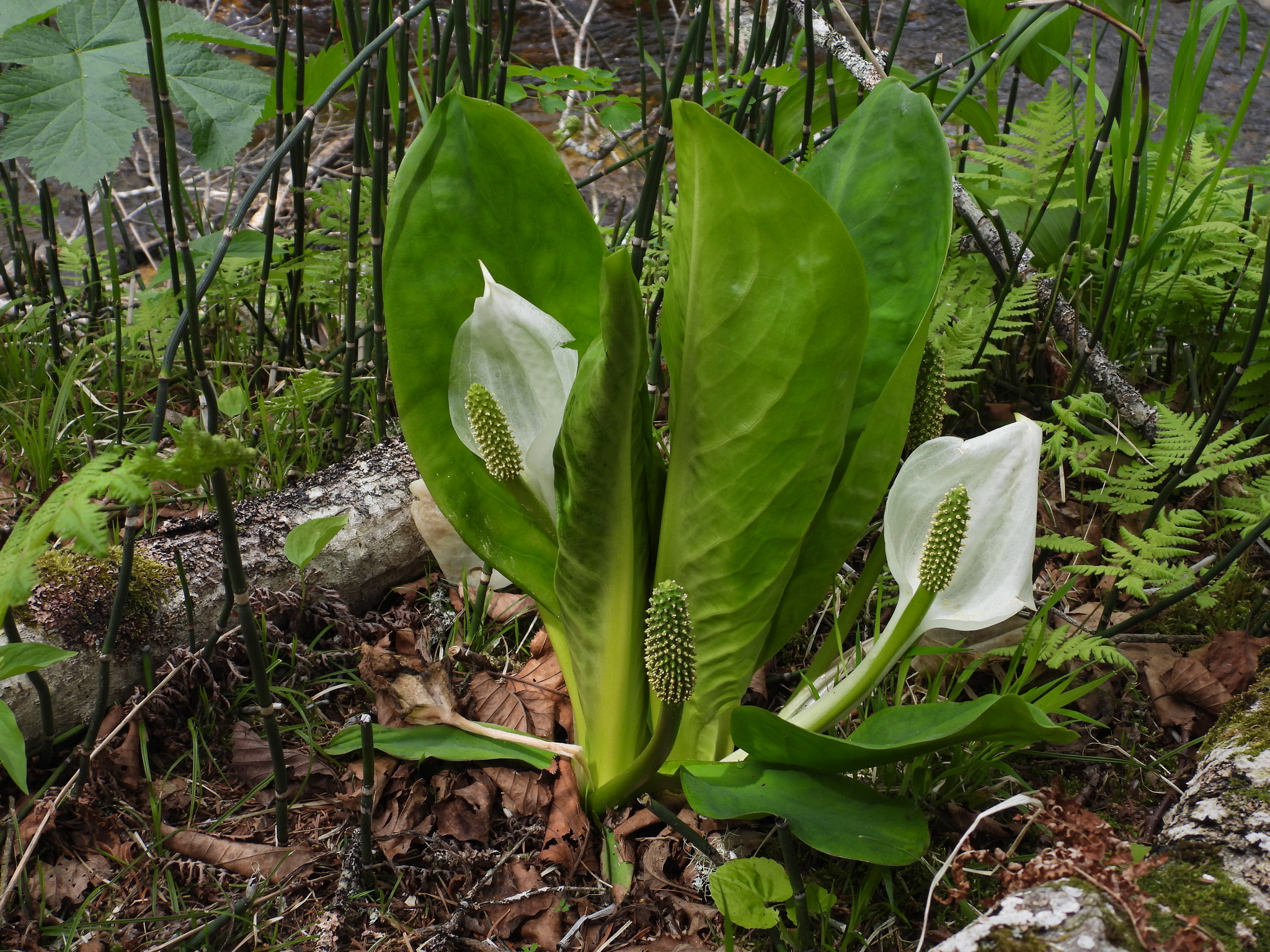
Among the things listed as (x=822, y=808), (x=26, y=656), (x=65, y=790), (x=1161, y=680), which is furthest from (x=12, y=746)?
(x=1161, y=680)

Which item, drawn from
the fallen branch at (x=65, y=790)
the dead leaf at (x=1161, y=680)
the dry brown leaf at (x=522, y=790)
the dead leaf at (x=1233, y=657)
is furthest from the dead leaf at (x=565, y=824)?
the dead leaf at (x=1233, y=657)

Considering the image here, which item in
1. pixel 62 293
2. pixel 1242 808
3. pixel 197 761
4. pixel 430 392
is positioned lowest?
pixel 197 761

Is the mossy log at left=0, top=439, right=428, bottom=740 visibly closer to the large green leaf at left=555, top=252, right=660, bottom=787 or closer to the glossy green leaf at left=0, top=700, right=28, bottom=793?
the glossy green leaf at left=0, top=700, right=28, bottom=793

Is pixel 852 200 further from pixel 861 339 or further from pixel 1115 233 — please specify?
pixel 1115 233

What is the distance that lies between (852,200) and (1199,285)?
0.90m

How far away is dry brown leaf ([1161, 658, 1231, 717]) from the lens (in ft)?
4.22

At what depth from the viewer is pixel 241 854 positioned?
1.14m

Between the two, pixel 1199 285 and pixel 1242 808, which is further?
pixel 1199 285

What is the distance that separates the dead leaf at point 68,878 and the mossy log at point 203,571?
193mm

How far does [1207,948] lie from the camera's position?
722 mm

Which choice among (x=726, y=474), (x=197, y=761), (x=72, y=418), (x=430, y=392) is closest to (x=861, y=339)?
(x=726, y=474)

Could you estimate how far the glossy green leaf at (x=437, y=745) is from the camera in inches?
46.3

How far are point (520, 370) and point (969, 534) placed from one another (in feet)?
1.83

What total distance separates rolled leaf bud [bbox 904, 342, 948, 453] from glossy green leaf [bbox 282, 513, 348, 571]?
0.76m
